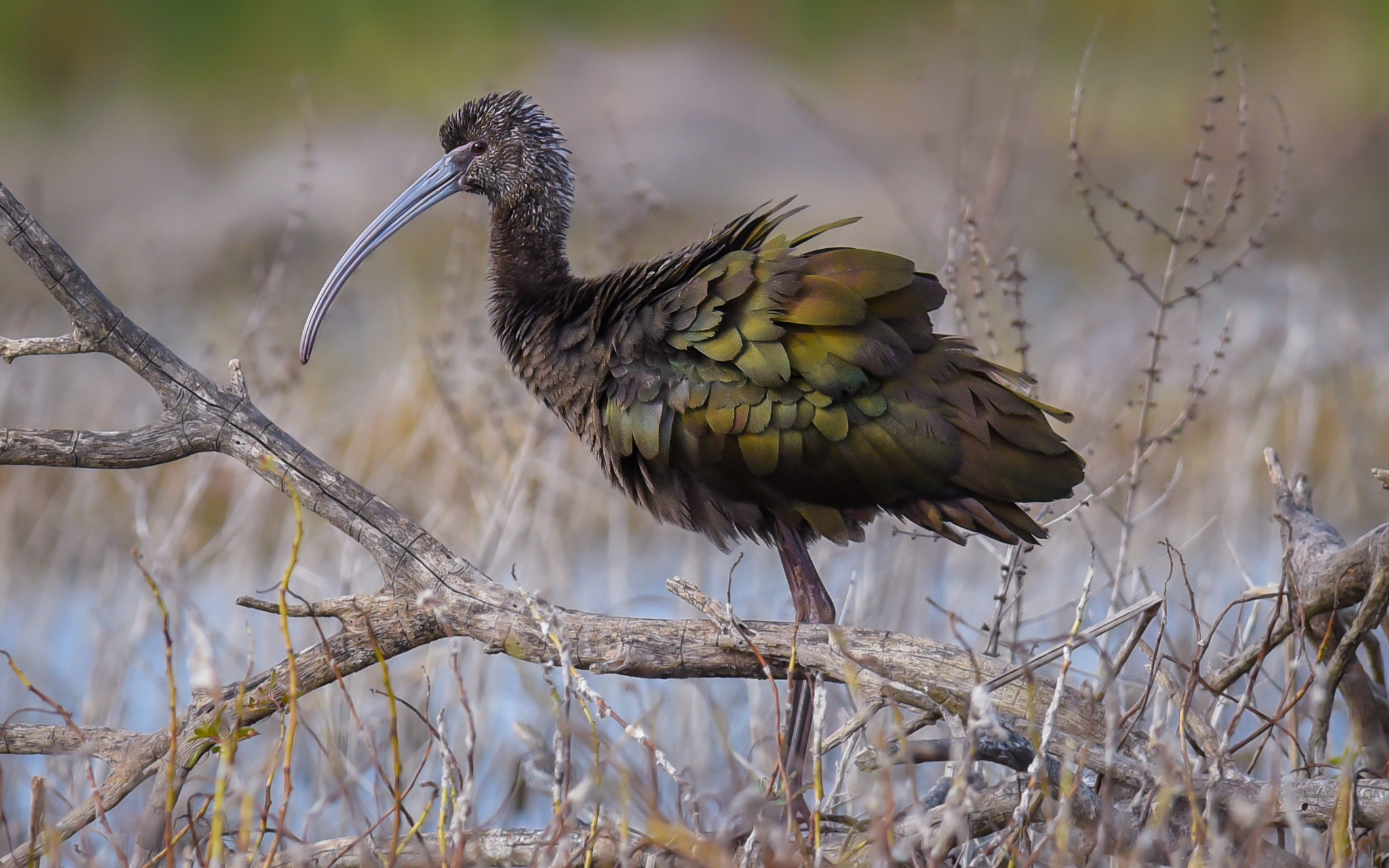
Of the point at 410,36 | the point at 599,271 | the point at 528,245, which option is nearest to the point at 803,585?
the point at 528,245

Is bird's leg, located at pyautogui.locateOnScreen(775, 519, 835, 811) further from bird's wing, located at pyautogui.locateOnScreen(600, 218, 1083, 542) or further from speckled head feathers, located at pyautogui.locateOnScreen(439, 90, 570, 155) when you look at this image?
speckled head feathers, located at pyautogui.locateOnScreen(439, 90, 570, 155)

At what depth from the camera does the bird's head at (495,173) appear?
3947 mm

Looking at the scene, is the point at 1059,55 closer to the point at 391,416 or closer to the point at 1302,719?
the point at 391,416

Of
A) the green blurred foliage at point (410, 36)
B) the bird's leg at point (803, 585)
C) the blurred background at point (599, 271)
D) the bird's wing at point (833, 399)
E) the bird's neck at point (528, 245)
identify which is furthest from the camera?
the green blurred foliage at point (410, 36)

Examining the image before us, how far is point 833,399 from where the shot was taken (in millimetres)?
3268

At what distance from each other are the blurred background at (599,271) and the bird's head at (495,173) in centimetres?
53

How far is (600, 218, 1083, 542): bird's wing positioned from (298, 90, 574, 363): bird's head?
76 centimetres

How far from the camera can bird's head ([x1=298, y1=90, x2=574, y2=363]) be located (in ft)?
13.0

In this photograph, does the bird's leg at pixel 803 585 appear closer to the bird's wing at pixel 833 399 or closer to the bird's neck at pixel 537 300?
the bird's wing at pixel 833 399

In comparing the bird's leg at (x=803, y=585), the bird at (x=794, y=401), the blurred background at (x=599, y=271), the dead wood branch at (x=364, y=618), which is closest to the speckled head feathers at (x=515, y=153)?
the bird at (x=794, y=401)

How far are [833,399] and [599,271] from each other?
3.31 m

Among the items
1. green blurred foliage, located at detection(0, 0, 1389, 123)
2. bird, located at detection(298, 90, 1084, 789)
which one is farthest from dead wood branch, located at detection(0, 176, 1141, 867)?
green blurred foliage, located at detection(0, 0, 1389, 123)

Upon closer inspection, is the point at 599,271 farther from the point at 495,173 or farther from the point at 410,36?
the point at 410,36

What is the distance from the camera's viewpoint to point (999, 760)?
7.97 ft
